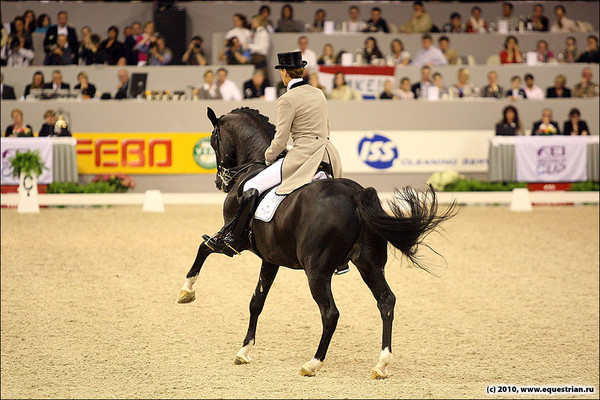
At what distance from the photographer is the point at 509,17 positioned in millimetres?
19266

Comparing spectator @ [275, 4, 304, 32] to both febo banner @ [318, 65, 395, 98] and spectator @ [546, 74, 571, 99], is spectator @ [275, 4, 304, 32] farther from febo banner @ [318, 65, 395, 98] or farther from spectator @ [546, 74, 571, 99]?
spectator @ [546, 74, 571, 99]

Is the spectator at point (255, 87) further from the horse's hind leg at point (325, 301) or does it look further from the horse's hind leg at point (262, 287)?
the horse's hind leg at point (325, 301)

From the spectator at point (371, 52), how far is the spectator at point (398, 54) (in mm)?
402

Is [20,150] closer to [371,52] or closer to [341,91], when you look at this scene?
[341,91]


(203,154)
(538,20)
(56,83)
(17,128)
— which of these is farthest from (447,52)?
(17,128)

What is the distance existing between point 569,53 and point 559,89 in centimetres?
150

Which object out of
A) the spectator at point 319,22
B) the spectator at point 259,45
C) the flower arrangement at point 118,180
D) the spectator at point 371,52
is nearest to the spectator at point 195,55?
the spectator at point 259,45

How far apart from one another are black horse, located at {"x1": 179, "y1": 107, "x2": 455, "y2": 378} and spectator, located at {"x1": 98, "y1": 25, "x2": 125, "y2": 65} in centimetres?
1413

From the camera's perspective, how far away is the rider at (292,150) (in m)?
3.72

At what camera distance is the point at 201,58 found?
1692 centimetres

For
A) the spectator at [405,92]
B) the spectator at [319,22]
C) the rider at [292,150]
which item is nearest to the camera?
the rider at [292,150]

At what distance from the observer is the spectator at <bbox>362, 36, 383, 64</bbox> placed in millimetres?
17172

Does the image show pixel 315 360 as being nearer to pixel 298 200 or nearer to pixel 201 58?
pixel 298 200

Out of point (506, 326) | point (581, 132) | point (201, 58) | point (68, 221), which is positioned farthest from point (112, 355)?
point (581, 132)
